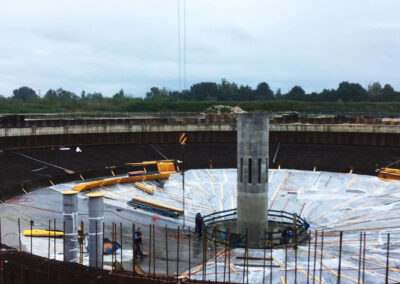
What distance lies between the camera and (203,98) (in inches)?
6727

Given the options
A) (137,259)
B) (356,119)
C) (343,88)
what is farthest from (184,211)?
(343,88)

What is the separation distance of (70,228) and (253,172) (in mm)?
11268

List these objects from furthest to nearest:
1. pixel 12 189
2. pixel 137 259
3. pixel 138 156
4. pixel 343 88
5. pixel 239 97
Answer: pixel 239 97, pixel 343 88, pixel 138 156, pixel 12 189, pixel 137 259

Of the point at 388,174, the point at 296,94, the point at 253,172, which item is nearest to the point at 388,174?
the point at 388,174

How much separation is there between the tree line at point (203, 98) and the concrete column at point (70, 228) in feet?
246

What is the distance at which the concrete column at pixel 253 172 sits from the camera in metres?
24.3

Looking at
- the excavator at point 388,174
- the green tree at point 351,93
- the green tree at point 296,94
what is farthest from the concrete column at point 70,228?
the green tree at point 351,93

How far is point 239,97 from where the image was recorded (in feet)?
551

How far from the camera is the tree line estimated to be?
10976 centimetres

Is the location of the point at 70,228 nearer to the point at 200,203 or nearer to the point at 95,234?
the point at 95,234

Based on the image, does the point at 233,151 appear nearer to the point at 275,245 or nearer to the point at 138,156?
the point at 138,156

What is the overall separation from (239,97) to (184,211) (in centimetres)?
14196

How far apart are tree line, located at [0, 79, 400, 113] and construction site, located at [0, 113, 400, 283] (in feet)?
163

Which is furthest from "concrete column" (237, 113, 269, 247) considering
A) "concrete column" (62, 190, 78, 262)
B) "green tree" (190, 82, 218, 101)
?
"green tree" (190, 82, 218, 101)
